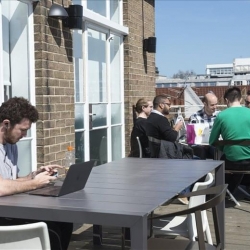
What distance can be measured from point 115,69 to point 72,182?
16.2ft

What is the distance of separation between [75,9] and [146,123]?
158 cm

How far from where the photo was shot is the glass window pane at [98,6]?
262 inches

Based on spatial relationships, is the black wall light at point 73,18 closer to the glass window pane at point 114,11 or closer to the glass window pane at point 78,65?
the glass window pane at point 78,65

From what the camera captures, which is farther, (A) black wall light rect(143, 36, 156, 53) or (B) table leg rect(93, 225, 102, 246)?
(A) black wall light rect(143, 36, 156, 53)

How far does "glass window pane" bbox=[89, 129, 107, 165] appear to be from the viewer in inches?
267

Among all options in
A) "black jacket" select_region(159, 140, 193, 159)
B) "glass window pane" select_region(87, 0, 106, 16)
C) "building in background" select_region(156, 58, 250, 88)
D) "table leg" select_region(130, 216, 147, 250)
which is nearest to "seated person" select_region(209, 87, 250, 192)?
"black jacket" select_region(159, 140, 193, 159)

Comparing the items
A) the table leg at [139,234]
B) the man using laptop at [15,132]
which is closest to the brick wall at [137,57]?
the man using laptop at [15,132]

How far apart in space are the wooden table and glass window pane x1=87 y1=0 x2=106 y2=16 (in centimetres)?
345

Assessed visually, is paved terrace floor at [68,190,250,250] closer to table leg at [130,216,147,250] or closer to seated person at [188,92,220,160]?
seated person at [188,92,220,160]

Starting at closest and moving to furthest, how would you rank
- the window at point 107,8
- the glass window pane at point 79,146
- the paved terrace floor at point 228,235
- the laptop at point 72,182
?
the laptop at point 72,182 → the paved terrace floor at point 228,235 → the glass window pane at point 79,146 → the window at point 107,8

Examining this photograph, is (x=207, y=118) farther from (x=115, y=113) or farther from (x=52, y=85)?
(x=52, y=85)

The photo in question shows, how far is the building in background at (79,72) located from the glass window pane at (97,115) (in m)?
0.01

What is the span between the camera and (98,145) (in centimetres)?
704

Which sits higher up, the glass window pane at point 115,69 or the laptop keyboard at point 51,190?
the glass window pane at point 115,69
